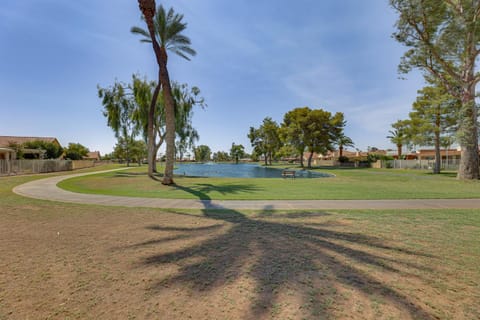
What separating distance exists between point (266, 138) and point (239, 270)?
2760 inches

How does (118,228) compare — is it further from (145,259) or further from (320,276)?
(320,276)

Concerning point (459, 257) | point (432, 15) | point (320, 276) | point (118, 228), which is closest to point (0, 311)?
point (118, 228)

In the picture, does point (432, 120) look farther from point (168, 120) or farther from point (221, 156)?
point (221, 156)

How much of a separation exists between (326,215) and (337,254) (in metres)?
3.07

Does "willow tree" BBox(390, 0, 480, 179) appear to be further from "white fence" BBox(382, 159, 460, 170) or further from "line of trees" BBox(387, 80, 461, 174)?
"white fence" BBox(382, 159, 460, 170)

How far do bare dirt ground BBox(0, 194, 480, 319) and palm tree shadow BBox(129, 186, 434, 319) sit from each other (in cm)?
2

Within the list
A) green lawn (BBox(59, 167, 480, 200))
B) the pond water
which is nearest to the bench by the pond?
green lawn (BBox(59, 167, 480, 200))

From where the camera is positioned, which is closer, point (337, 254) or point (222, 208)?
point (337, 254)

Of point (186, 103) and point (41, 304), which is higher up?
point (186, 103)

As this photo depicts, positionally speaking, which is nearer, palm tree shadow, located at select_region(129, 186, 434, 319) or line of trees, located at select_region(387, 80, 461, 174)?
palm tree shadow, located at select_region(129, 186, 434, 319)

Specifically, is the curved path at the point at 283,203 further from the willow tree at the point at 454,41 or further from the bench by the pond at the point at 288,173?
the willow tree at the point at 454,41

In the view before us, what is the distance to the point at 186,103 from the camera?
26734 millimetres

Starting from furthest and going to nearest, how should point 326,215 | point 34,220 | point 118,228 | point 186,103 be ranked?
point 186,103 < point 326,215 < point 34,220 < point 118,228

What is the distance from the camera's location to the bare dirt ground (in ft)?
8.38
